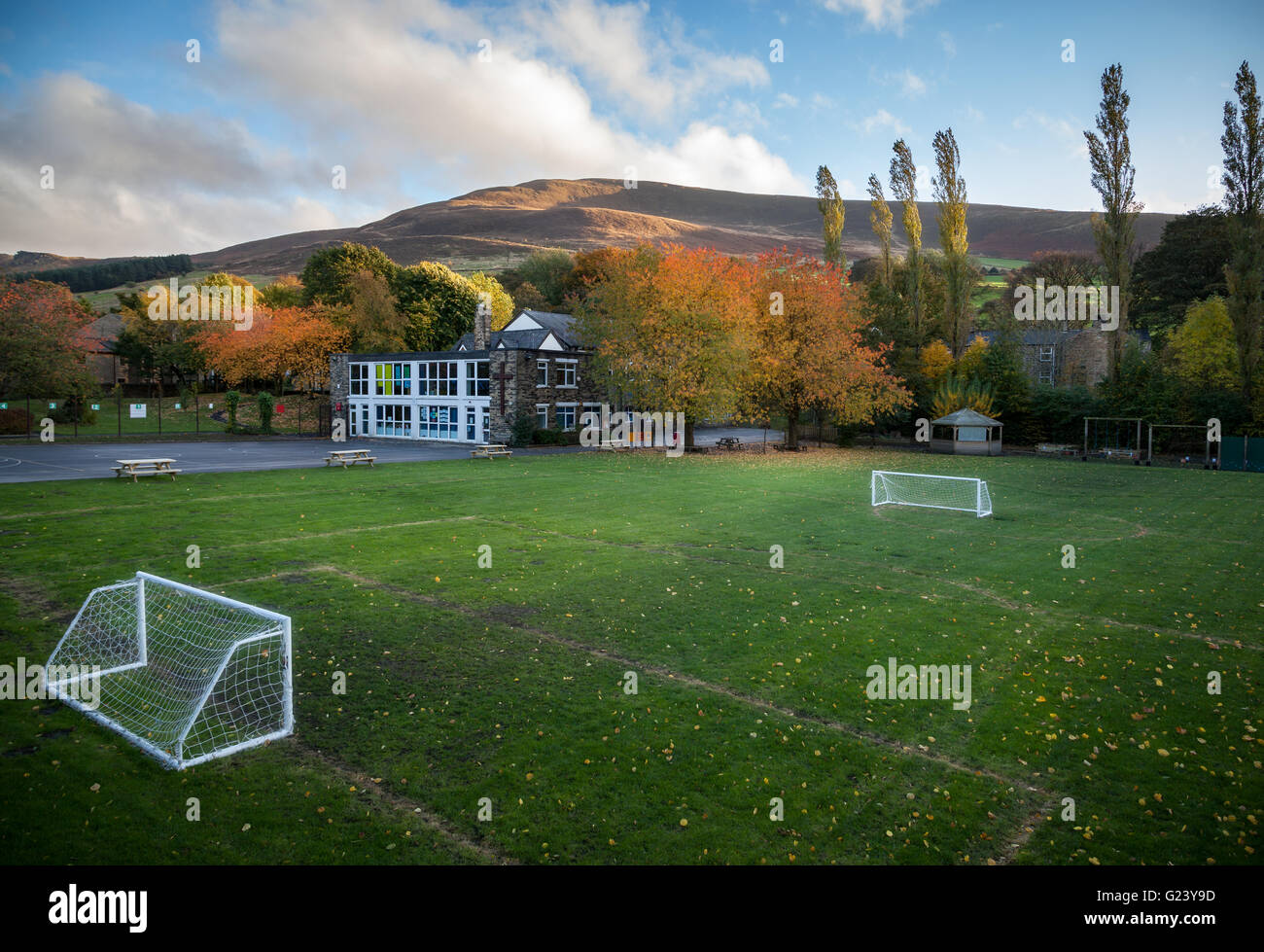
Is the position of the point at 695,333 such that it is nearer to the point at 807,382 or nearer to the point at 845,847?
the point at 807,382

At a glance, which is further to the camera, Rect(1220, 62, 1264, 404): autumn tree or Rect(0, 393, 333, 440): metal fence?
Rect(0, 393, 333, 440): metal fence

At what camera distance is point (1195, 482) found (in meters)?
31.0

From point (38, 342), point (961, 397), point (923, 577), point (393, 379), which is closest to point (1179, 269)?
point (961, 397)

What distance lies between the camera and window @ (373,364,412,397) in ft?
180

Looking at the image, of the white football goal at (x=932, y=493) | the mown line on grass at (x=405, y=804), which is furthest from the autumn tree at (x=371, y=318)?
the mown line on grass at (x=405, y=804)

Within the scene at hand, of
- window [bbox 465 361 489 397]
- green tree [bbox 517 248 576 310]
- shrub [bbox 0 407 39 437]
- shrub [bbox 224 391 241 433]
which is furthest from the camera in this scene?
green tree [bbox 517 248 576 310]

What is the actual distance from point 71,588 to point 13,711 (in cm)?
534

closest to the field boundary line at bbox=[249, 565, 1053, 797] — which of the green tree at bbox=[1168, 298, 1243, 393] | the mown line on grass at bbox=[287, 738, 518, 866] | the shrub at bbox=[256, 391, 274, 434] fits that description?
the mown line on grass at bbox=[287, 738, 518, 866]

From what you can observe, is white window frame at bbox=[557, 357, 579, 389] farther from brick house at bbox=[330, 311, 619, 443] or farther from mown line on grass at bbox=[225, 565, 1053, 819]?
mown line on grass at bbox=[225, 565, 1053, 819]

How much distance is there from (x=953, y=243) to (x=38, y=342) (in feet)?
198

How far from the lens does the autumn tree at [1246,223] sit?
4028cm

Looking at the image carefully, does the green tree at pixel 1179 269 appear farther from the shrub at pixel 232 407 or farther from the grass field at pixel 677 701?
the shrub at pixel 232 407

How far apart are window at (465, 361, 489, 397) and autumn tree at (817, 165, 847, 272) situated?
1111 inches
